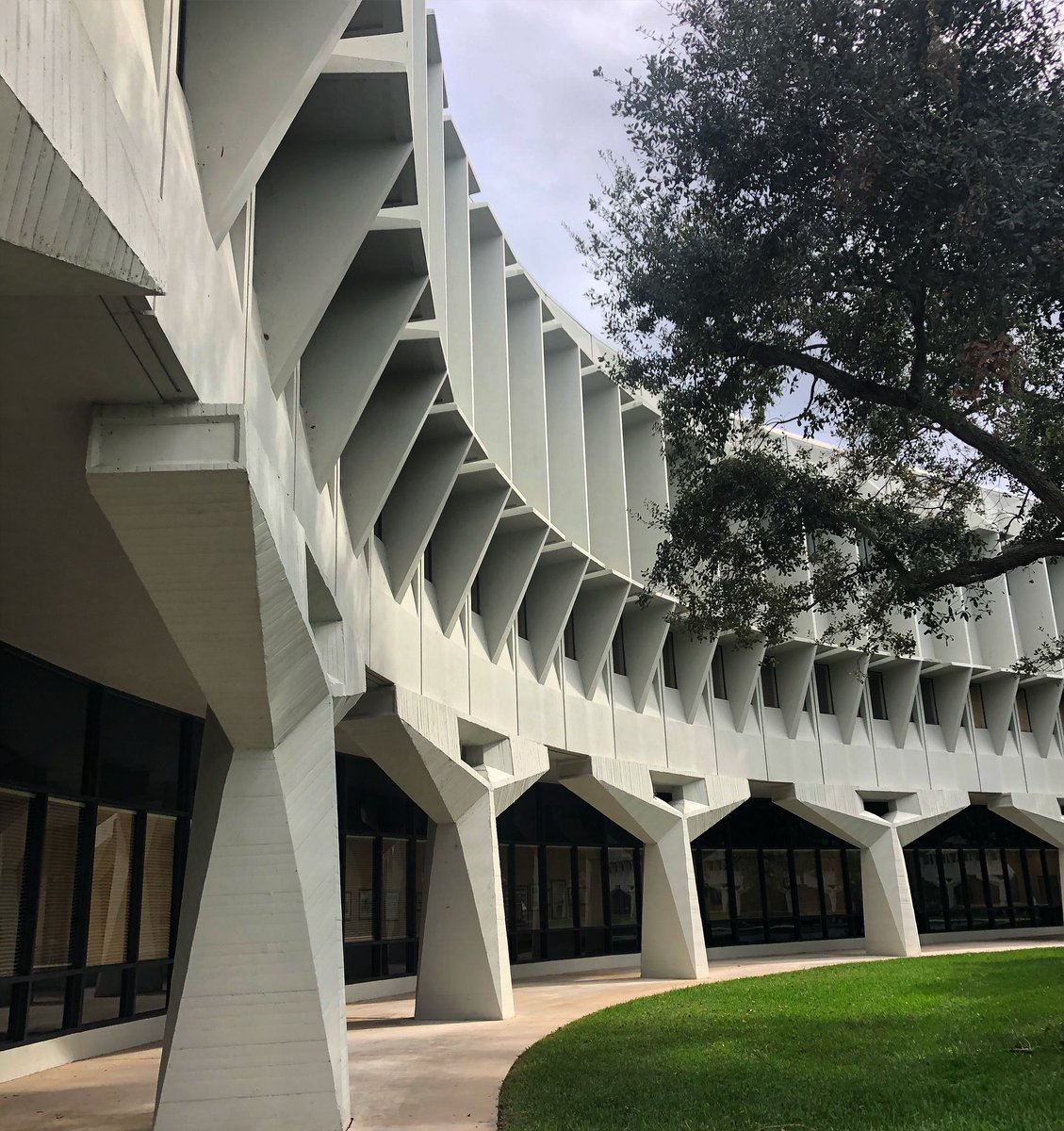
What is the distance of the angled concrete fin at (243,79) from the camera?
683cm

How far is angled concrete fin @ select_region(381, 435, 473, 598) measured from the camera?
1592 cm

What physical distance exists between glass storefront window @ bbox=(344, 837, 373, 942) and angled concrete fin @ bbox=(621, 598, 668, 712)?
8297 mm

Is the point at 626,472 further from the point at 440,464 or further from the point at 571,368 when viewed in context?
the point at 440,464

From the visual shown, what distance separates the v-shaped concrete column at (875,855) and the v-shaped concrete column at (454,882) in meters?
15.7

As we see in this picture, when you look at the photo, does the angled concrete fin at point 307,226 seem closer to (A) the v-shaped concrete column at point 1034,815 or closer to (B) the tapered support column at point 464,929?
(B) the tapered support column at point 464,929

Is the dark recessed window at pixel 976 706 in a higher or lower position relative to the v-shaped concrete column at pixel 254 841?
higher

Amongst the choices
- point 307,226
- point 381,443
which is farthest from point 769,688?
point 307,226

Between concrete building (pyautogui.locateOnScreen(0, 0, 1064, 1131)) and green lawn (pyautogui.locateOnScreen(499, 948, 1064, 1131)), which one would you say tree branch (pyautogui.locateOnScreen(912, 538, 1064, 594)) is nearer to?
green lawn (pyautogui.locateOnScreen(499, 948, 1064, 1131))

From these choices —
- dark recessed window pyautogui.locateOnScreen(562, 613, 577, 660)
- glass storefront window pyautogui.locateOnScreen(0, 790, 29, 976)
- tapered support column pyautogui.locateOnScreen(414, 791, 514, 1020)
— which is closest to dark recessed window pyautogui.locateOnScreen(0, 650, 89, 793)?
glass storefront window pyautogui.locateOnScreen(0, 790, 29, 976)

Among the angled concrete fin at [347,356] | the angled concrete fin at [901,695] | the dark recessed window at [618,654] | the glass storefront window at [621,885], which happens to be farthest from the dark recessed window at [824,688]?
the angled concrete fin at [347,356]

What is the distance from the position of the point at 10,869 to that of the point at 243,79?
30.8 ft

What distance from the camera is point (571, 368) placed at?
25469mm

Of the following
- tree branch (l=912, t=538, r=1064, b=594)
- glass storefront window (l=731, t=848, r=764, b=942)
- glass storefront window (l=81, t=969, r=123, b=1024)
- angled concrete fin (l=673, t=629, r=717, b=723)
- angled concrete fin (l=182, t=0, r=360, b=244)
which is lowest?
glass storefront window (l=81, t=969, r=123, b=1024)

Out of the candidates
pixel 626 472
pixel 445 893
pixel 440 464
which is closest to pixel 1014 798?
pixel 626 472
